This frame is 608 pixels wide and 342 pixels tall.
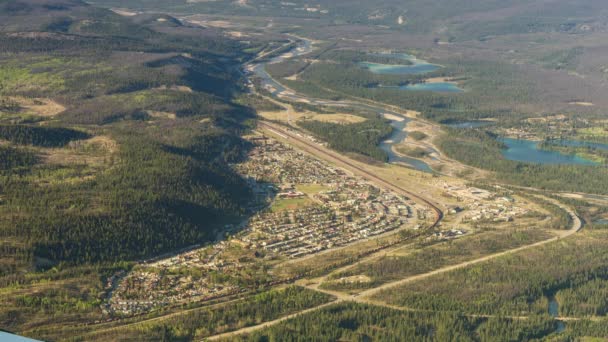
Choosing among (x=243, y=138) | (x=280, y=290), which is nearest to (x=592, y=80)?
(x=243, y=138)

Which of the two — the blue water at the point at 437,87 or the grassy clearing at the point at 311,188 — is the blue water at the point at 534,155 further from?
the blue water at the point at 437,87

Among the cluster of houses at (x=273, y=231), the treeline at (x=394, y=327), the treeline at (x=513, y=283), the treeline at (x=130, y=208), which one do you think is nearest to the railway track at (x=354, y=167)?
the cluster of houses at (x=273, y=231)

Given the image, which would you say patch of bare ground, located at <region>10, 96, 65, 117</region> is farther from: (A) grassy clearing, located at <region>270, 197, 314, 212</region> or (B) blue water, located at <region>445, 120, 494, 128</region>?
(B) blue water, located at <region>445, 120, 494, 128</region>

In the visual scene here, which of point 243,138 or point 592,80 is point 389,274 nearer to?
point 243,138

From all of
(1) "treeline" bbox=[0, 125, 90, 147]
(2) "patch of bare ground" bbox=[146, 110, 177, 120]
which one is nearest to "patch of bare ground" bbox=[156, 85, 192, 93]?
(2) "patch of bare ground" bbox=[146, 110, 177, 120]

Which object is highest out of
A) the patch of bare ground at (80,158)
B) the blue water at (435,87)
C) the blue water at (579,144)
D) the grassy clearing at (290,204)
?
the blue water at (435,87)
